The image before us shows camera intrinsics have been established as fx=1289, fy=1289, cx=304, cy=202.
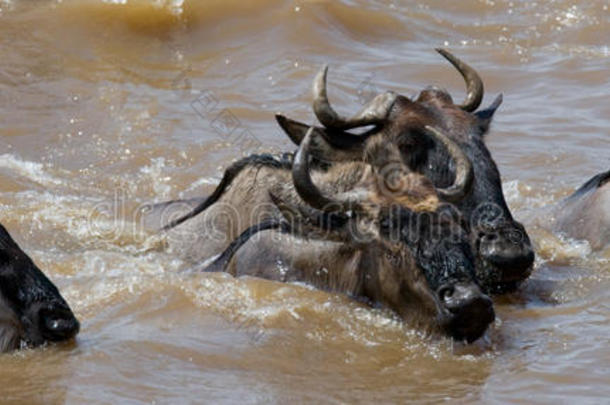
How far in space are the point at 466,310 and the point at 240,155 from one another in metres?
5.33

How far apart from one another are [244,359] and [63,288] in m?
1.77

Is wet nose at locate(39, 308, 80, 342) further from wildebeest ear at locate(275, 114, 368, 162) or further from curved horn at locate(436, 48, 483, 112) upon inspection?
curved horn at locate(436, 48, 483, 112)

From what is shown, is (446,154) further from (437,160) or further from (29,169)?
(29,169)

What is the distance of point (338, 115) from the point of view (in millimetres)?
8727

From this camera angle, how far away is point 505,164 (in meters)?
12.1

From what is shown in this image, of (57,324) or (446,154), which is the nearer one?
(57,324)

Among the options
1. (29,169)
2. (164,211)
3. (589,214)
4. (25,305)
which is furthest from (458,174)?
(29,169)

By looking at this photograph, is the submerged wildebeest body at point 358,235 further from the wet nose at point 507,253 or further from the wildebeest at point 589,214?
the wildebeest at point 589,214

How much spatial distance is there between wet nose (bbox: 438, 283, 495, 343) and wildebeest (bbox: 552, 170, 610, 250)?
2526mm

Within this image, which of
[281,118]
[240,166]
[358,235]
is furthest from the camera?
[240,166]

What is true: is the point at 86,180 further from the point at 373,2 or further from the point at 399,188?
the point at 373,2

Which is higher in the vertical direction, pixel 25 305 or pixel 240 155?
pixel 25 305

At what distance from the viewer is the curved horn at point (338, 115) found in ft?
28.3

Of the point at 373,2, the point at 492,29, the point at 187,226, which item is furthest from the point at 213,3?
the point at 187,226
